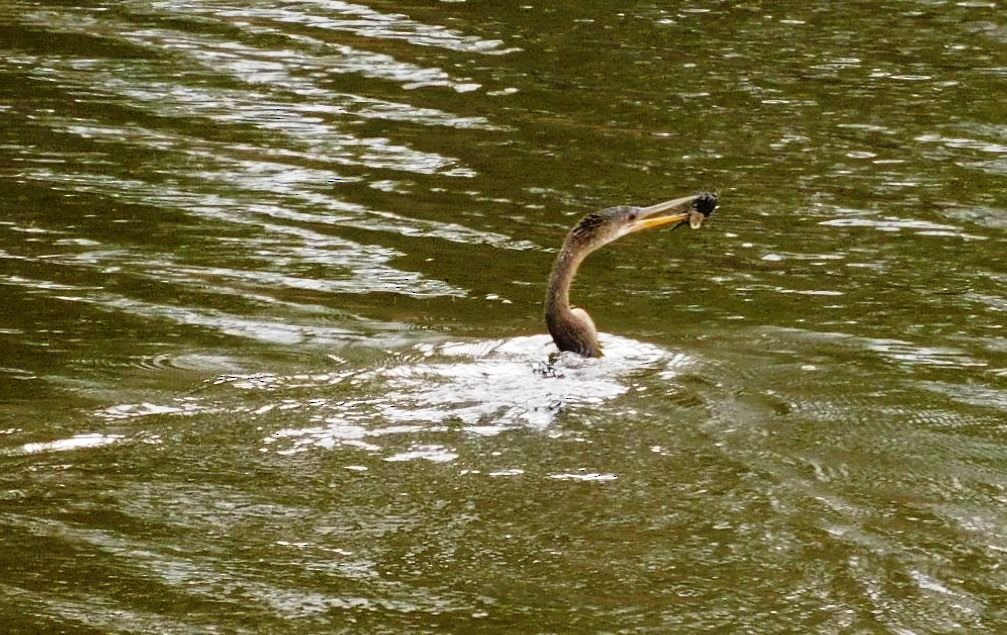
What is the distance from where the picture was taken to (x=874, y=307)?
9.35 meters

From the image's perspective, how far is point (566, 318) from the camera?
827 centimetres

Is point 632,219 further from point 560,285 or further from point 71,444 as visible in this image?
point 71,444

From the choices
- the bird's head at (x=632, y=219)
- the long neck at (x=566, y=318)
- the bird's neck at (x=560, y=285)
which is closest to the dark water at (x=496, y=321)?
the long neck at (x=566, y=318)

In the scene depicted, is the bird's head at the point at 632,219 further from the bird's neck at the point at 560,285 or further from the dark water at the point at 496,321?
the dark water at the point at 496,321

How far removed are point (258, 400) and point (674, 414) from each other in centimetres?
172

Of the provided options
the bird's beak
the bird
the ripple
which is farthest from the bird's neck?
the ripple

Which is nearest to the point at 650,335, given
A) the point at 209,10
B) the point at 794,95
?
the point at 794,95

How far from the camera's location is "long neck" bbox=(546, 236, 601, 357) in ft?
27.0

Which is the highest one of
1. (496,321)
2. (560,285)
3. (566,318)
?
(560,285)

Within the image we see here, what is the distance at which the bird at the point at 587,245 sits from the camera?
8258 millimetres

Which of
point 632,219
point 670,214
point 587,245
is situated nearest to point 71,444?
point 587,245

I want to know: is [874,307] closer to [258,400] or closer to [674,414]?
[674,414]

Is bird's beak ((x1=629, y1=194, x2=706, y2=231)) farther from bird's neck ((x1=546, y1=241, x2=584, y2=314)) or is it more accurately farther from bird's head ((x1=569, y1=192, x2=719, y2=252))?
bird's neck ((x1=546, y1=241, x2=584, y2=314))

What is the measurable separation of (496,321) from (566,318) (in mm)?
1026
